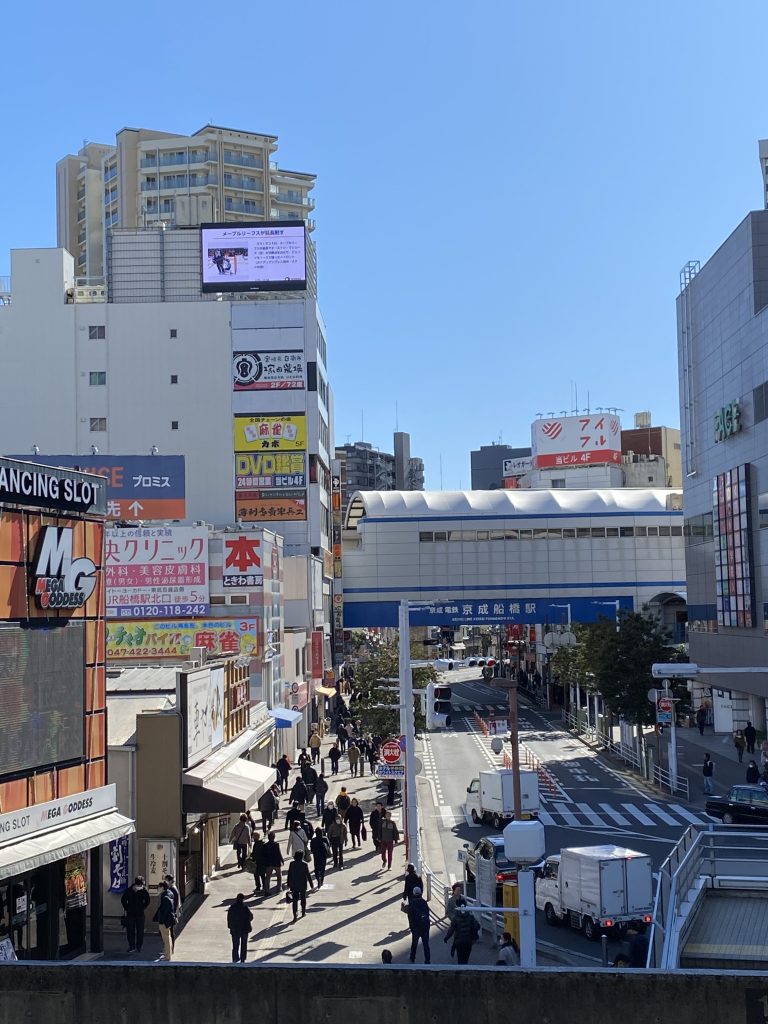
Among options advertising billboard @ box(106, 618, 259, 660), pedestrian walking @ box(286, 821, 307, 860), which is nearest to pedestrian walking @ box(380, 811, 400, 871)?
pedestrian walking @ box(286, 821, 307, 860)

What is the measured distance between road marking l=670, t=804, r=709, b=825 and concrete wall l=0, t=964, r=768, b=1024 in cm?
2837

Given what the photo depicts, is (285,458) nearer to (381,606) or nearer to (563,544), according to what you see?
(381,606)

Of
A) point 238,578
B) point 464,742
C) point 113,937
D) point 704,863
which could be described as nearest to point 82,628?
point 113,937

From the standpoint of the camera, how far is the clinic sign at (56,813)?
18.2 m

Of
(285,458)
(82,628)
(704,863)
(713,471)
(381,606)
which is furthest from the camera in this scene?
(381,606)

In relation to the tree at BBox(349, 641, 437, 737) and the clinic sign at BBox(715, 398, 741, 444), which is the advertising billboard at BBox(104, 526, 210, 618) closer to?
the tree at BBox(349, 641, 437, 737)

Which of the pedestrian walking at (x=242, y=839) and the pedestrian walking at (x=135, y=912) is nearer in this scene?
the pedestrian walking at (x=135, y=912)

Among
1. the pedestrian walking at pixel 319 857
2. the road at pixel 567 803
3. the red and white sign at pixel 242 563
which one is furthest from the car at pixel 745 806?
the red and white sign at pixel 242 563

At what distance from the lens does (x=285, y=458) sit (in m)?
81.1

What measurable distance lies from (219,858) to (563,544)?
205 ft

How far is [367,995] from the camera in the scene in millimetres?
10656

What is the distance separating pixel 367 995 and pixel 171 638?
36914 mm

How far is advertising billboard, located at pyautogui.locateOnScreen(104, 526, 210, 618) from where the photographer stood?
4650 cm

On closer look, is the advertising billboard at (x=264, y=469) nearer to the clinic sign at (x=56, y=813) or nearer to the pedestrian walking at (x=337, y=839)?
the pedestrian walking at (x=337, y=839)
